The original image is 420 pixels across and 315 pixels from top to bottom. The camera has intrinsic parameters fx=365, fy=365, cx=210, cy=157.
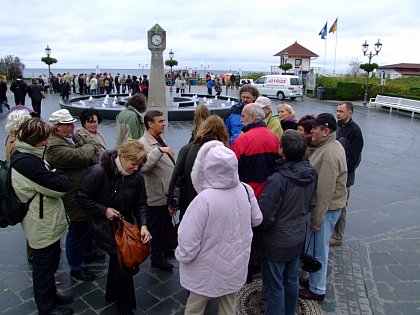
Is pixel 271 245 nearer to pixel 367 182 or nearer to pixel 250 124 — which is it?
pixel 250 124

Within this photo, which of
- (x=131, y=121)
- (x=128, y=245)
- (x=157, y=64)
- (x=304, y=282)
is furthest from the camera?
(x=157, y=64)

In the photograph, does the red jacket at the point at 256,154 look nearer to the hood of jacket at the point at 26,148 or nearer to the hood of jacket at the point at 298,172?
the hood of jacket at the point at 298,172

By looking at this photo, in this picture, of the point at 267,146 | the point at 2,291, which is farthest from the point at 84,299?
the point at 267,146

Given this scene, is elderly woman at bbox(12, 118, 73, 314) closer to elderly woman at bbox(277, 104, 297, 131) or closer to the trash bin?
elderly woman at bbox(277, 104, 297, 131)

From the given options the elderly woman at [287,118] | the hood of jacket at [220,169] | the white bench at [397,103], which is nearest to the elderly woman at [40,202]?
the hood of jacket at [220,169]

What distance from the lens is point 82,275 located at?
394cm

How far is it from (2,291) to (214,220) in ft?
8.67

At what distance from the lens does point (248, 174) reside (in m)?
3.60

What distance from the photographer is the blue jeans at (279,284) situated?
10.1ft

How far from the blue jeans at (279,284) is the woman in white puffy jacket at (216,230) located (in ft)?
1.45

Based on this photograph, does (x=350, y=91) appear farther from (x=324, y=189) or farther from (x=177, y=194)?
(x=177, y=194)

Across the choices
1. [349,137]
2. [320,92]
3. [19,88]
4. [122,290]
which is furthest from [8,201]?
[320,92]

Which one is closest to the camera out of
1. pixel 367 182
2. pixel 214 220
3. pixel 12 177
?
pixel 214 220

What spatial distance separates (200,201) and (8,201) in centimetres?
164
